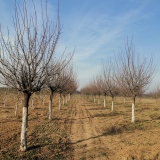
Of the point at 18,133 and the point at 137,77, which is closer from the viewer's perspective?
the point at 18,133

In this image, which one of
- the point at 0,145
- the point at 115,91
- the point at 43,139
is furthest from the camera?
the point at 115,91

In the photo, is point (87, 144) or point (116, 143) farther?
point (116, 143)

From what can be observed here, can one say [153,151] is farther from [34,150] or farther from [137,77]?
[137,77]

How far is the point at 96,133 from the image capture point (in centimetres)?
1173

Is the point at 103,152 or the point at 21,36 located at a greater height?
the point at 21,36

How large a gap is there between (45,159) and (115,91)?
20709 millimetres

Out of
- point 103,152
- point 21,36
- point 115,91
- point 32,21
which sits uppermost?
point 32,21

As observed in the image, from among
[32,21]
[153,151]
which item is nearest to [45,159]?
[153,151]

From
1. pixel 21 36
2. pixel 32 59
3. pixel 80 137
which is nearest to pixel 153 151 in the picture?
pixel 80 137

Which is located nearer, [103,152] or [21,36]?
[21,36]

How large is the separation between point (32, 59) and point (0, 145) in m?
4.01

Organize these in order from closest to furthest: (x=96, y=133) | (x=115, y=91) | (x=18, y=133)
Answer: (x=18, y=133) → (x=96, y=133) → (x=115, y=91)

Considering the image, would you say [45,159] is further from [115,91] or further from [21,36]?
[115,91]

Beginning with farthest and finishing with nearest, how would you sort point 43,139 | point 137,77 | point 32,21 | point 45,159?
1. point 137,77
2. point 43,139
3. point 32,21
4. point 45,159
